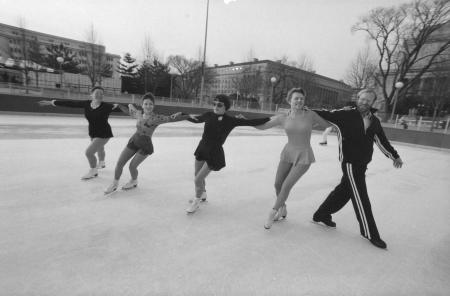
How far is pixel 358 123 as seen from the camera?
2.64m

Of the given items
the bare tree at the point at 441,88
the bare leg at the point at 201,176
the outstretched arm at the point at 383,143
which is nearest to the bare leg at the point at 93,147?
the bare leg at the point at 201,176

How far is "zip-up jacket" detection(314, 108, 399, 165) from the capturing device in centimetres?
266

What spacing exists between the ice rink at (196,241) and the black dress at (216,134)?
774mm

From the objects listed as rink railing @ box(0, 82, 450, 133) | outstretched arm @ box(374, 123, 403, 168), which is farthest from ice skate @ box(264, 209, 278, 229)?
rink railing @ box(0, 82, 450, 133)

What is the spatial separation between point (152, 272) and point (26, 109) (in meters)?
14.8

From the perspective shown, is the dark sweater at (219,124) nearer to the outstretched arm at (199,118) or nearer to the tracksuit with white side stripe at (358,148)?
the outstretched arm at (199,118)

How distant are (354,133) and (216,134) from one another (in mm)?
1613

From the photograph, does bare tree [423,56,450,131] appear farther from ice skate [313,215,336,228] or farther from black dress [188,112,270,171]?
black dress [188,112,270,171]

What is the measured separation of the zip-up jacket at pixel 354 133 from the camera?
8.73ft

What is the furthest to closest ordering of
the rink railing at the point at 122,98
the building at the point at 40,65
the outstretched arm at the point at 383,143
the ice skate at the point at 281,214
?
1. the building at the point at 40,65
2. the rink railing at the point at 122,98
3. the ice skate at the point at 281,214
4. the outstretched arm at the point at 383,143

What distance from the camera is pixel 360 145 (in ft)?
8.84

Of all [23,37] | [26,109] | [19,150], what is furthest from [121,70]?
[19,150]

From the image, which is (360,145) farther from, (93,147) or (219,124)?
(93,147)

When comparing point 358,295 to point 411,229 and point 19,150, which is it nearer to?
point 411,229
